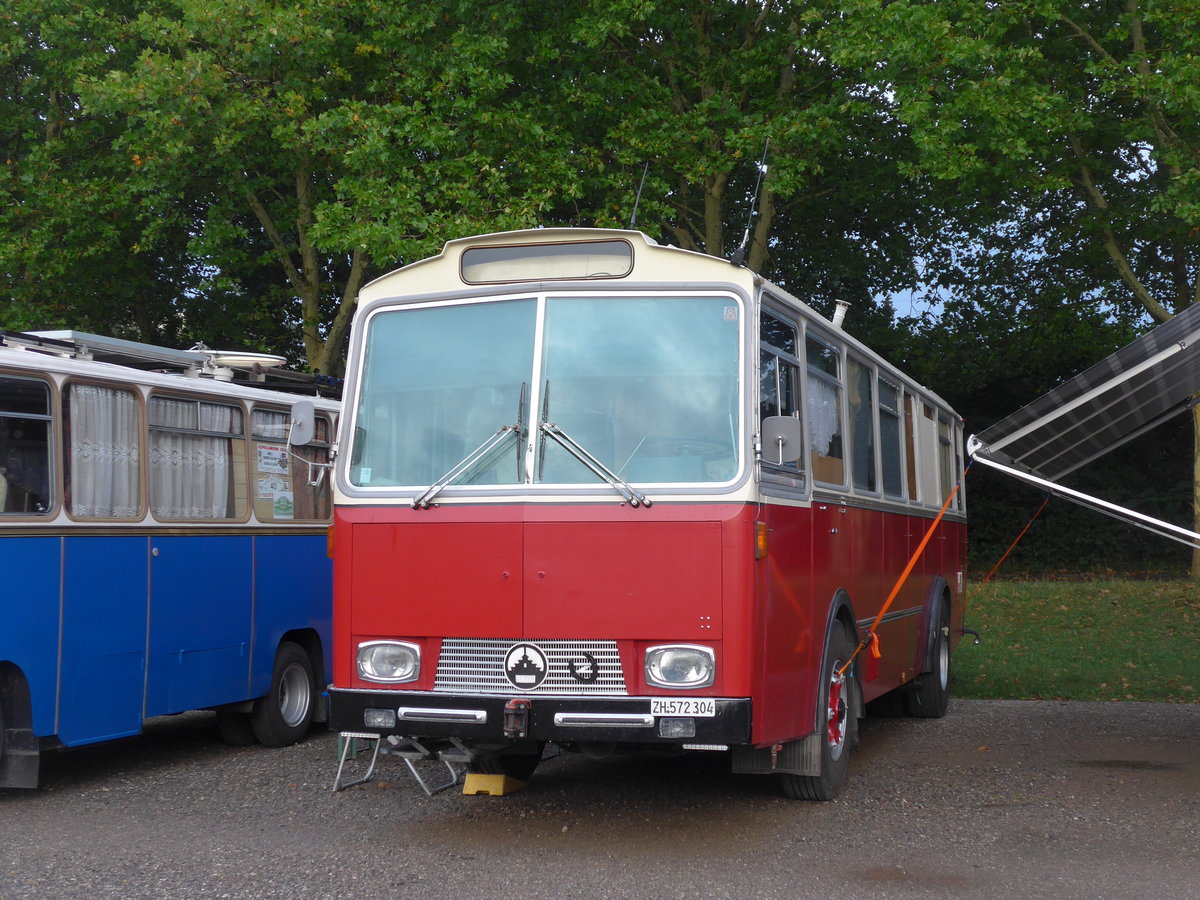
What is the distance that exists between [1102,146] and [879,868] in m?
17.9

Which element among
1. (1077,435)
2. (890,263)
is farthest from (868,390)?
(890,263)

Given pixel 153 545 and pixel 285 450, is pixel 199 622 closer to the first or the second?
pixel 153 545

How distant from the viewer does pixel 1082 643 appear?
1730 cm

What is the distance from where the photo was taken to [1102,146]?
2203 centimetres

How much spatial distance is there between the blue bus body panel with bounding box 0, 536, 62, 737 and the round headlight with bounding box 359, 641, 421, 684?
2358 mm

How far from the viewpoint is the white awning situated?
25.7 feet

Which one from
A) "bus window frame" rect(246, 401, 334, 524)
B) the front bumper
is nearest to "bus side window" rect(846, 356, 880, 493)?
the front bumper

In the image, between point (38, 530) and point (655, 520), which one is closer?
point (655, 520)

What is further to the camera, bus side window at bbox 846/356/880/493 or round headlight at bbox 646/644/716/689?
bus side window at bbox 846/356/880/493

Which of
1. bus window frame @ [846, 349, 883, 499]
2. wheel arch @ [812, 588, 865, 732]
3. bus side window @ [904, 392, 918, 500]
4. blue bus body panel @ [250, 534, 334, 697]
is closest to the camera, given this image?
wheel arch @ [812, 588, 865, 732]

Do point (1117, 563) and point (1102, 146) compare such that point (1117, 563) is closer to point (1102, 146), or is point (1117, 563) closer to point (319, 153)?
point (1102, 146)

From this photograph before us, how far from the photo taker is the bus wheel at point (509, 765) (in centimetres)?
828

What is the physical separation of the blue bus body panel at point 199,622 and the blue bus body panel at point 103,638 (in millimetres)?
164

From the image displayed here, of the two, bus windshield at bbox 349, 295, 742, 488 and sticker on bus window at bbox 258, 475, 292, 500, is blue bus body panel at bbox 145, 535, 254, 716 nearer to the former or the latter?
sticker on bus window at bbox 258, 475, 292, 500
